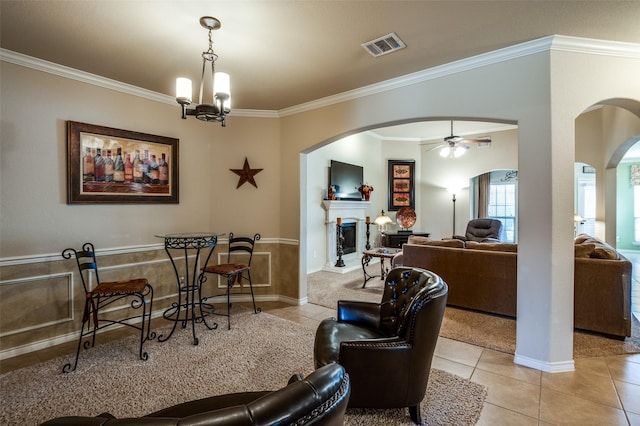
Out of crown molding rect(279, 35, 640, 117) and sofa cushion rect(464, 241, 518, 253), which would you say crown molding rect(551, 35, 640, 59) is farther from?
sofa cushion rect(464, 241, 518, 253)

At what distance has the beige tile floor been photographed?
2008mm

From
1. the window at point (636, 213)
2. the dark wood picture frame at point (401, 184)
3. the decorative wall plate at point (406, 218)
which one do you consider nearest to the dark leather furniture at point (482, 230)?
the decorative wall plate at point (406, 218)

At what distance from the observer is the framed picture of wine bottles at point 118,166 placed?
3152mm

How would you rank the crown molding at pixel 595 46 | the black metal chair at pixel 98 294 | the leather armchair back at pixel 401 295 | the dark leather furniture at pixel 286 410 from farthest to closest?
the black metal chair at pixel 98 294 < the crown molding at pixel 595 46 < the leather armchair back at pixel 401 295 < the dark leather furniture at pixel 286 410

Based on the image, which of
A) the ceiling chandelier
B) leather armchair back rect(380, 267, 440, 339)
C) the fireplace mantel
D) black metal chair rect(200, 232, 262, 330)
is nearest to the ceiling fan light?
the fireplace mantel

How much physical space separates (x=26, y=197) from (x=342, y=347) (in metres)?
3.25

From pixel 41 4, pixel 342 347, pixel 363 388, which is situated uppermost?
pixel 41 4

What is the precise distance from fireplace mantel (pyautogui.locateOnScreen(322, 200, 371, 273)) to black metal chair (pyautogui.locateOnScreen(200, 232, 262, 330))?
2.53 m

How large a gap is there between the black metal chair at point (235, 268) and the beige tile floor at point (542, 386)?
149cm

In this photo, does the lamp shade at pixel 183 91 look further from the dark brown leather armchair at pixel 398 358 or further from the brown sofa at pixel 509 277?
the brown sofa at pixel 509 277

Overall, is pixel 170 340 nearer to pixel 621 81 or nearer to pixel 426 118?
pixel 426 118

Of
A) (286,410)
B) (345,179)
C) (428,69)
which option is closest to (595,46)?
(428,69)

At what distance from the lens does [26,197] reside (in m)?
2.88

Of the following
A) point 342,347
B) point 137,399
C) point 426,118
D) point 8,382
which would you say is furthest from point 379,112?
point 8,382
